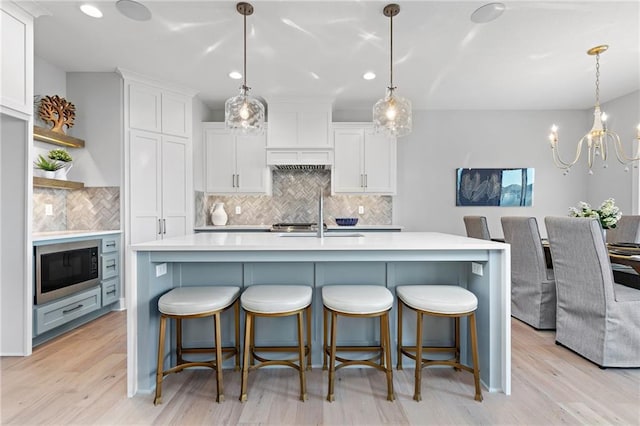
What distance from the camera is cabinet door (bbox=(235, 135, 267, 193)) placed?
15.0 ft

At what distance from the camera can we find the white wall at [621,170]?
4227 millimetres

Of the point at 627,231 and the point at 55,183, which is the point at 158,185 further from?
the point at 627,231

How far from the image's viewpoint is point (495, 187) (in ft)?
16.1

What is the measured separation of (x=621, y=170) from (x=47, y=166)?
699 cm

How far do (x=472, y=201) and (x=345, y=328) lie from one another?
3.60 meters

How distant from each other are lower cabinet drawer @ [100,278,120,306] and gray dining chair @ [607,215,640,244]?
5.44m

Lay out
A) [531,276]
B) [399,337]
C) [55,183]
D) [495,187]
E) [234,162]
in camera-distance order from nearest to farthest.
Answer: [399,337] → [531,276] → [55,183] → [234,162] → [495,187]

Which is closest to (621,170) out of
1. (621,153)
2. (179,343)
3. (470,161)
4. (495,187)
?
(621,153)

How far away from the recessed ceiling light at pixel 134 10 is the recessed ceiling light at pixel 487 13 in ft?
8.43

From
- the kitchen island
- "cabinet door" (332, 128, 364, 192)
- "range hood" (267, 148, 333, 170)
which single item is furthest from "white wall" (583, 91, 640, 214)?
"range hood" (267, 148, 333, 170)

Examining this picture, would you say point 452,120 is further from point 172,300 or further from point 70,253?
point 70,253

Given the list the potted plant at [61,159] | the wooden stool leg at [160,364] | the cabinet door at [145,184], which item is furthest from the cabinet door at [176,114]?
the wooden stool leg at [160,364]

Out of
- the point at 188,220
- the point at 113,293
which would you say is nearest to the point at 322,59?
the point at 188,220

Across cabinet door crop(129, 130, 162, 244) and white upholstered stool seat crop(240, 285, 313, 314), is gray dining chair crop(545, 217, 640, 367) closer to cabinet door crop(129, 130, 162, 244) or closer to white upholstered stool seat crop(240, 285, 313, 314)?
white upholstered stool seat crop(240, 285, 313, 314)
